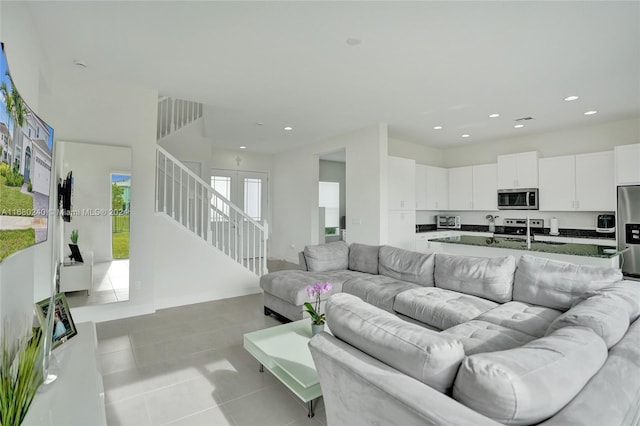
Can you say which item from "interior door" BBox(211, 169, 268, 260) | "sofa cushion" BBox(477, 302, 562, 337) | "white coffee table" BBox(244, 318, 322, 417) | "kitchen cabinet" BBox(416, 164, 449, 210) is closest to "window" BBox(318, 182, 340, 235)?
"interior door" BBox(211, 169, 268, 260)

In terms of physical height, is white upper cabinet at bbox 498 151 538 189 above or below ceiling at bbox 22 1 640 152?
below

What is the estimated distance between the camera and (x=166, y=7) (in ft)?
7.52

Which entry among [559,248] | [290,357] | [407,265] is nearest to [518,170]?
[559,248]

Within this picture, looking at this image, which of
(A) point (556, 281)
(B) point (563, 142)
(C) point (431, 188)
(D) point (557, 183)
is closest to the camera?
(A) point (556, 281)

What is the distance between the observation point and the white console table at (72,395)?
52.4 inches

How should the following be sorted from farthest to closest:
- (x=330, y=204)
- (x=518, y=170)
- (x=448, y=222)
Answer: (x=330, y=204) < (x=448, y=222) < (x=518, y=170)

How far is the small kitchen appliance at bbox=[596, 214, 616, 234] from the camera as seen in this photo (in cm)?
497

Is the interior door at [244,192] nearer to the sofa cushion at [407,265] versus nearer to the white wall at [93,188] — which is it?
the white wall at [93,188]

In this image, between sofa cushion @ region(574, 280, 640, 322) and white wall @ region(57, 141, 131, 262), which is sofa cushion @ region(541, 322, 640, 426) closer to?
sofa cushion @ region(574, 280, 640, 322)

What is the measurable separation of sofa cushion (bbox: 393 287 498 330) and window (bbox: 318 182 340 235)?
211 inches

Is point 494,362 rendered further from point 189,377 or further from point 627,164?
point 627,164

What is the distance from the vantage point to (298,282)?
350 centimetres

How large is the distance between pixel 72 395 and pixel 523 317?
291 cm

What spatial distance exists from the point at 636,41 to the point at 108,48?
189 inches
